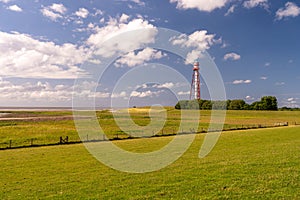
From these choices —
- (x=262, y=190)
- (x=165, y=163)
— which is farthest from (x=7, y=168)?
(x=262, y=190)

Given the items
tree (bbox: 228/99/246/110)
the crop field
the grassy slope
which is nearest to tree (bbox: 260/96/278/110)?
tree (bbox: 228/99/246/110)

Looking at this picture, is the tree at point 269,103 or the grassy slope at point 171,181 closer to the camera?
the grassy slope at point 171,181

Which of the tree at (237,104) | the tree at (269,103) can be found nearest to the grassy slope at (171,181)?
the tree at (269,103)

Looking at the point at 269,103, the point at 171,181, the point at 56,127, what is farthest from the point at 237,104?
the point at 171,181

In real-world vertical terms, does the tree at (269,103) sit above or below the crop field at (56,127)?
above

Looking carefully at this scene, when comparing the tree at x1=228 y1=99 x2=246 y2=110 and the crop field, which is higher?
the tree at x1=228 y1=99 x2=246 y2=110

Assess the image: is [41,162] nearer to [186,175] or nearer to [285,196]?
[186,175]

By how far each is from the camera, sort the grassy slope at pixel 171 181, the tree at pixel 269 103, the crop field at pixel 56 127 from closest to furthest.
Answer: the grassy slope at pixel 171 181 → the crop field at pixel 56 127 → the tree at pixel 269 103

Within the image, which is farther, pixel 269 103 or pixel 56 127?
pixel 269 103

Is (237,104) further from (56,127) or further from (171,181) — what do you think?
(171,181)

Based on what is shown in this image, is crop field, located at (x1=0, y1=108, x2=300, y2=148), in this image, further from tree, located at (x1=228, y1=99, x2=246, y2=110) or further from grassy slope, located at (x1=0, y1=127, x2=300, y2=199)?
tree, located at (x1=228, y1=99, x2=246, y2=110)

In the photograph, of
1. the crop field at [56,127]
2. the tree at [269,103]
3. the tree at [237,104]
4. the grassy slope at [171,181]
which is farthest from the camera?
the tree at [237,104]

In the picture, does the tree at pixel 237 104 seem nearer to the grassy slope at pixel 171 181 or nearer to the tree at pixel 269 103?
the tree at pixel 269 103

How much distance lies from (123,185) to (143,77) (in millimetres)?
9130
